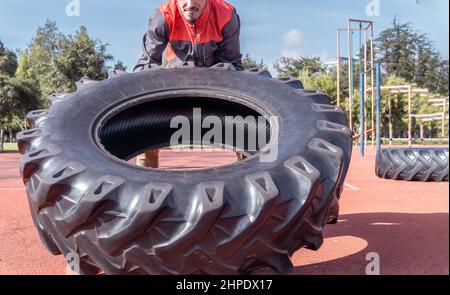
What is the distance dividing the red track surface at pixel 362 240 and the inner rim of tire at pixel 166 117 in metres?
0.84

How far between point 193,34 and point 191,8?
0.24 metres

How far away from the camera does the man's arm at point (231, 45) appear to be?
3.72 metres

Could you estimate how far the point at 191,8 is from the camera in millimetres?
3367

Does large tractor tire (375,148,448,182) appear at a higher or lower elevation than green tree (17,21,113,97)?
lower

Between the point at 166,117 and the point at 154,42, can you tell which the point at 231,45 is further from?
the point at 166,117

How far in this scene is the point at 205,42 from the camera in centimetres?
358

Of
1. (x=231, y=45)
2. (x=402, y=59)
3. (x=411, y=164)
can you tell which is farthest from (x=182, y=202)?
(x=402, y=59)

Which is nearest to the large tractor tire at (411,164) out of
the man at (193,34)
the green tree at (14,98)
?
the man at (193,34)

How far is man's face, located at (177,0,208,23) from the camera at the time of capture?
3357mm

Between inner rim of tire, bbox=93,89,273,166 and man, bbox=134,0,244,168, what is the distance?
0.48m

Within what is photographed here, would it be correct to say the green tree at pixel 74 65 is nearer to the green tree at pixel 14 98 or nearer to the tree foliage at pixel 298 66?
the green tree at pixel 14 98

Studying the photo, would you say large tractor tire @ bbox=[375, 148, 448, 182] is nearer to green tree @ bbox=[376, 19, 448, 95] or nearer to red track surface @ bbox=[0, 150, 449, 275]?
red track surface @ bbox=[0, 150, 449, 275]

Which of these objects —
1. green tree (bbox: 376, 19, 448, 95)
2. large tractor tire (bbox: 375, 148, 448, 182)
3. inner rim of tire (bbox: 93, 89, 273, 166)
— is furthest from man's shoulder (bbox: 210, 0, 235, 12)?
green tree (bbox: 376, 19, 448, 95)

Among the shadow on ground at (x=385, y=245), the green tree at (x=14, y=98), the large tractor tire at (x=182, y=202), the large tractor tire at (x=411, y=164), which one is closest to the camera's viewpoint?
the large tractor tire at (x=182, y=202)
